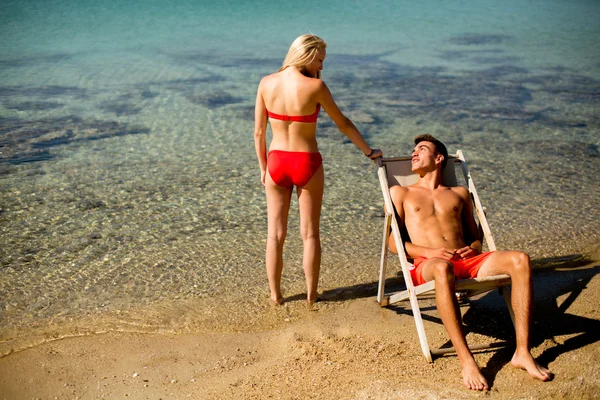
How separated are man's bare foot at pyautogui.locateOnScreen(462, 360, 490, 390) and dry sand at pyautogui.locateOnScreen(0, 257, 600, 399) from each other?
39 mm

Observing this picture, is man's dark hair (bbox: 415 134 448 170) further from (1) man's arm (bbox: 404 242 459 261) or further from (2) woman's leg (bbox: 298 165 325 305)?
(2) woman's leg (bbox: 298 165 325 305)

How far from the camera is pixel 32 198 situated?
22.1ft

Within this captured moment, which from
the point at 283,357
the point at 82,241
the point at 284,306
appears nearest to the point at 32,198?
the point at 82,241

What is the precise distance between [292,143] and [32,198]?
3809 mm

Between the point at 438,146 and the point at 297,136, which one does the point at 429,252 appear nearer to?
the point at 438,146

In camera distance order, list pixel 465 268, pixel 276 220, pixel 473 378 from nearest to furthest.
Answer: pixel 473 378
pixel 465 268
pixel 276 220

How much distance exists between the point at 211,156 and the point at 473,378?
560 centimetres

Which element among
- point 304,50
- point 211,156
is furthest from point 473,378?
point 211,156

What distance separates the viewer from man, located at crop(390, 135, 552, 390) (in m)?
3.58

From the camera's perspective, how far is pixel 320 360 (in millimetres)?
3850

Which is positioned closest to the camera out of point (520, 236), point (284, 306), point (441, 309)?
point (441, 309)

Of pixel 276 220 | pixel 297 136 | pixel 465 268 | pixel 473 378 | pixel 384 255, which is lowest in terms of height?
pixel 473 378

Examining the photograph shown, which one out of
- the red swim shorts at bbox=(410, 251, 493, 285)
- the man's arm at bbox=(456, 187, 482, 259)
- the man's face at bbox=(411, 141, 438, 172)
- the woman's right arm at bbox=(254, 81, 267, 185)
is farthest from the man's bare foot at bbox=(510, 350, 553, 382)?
the woman's right arm at bbox=(254, 81, 267, 185)

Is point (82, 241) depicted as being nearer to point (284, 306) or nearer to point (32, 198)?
point (32, 198)
